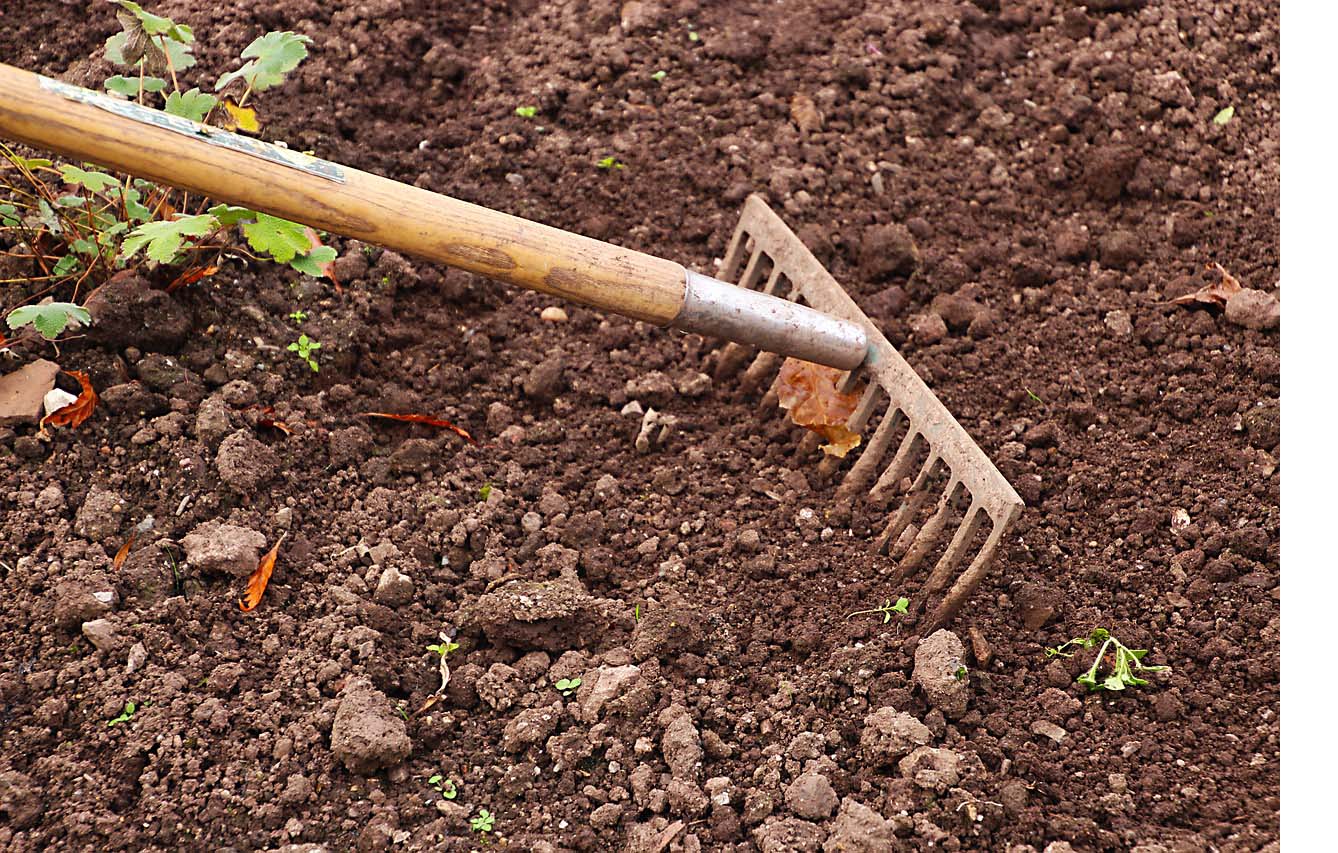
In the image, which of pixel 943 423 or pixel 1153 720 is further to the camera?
pixel 943 423

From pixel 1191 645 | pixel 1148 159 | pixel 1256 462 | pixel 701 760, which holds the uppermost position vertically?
pixel 1148 159

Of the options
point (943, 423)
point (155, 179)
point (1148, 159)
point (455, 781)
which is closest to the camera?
point (155, 179)

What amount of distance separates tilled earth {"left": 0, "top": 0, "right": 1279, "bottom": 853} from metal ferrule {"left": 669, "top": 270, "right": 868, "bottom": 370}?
34 cm

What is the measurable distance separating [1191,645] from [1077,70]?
211 cm

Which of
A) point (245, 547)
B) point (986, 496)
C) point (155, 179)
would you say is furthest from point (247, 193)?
point (986, 496)

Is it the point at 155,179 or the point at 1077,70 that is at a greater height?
the point at 1077,70

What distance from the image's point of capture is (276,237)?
2496 mm

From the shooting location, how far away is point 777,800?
226cm

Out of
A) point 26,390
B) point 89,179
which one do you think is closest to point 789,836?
point 26,390

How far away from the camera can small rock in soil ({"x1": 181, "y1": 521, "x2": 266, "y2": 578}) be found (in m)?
2.54

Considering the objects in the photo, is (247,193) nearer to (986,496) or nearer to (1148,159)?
(986,496)

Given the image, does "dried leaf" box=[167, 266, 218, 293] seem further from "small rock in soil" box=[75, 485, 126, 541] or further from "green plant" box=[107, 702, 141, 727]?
"green plant" box=[107, 702, 141, 727]

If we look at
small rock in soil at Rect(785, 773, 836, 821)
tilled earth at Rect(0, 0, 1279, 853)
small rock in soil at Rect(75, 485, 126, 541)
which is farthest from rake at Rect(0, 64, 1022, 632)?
small rock in soil at Rect(75, 485, 126, 541)

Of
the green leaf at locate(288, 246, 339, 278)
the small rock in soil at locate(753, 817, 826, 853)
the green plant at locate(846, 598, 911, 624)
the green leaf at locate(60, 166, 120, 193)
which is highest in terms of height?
the green leaf at locate(60, 166, 120, 193)
